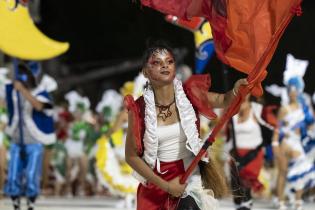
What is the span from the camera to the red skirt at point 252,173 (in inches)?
439

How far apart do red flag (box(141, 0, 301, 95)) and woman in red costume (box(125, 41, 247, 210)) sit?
0.31 meters

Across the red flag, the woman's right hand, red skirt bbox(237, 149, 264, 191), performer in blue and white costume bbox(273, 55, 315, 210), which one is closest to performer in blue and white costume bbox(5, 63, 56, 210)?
red skirt bbox(237, 149, 264, 191)

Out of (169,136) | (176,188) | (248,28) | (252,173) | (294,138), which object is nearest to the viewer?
(176,188)

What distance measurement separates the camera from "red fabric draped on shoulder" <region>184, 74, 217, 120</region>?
6613 millimetres

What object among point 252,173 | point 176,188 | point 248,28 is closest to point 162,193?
point 176,188

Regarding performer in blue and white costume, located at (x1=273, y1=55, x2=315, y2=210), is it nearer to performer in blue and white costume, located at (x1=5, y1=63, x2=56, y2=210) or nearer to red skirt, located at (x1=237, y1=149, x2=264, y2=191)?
red skirt, located at (x1=237, y1=149, x2=264, y2=191)

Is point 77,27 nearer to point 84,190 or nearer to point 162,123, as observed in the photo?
point 84,190

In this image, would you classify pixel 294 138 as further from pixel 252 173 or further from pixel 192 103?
pixel 192 103

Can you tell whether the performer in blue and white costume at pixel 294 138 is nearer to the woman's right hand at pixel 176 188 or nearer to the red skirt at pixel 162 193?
the red skirt at pixel 162 193

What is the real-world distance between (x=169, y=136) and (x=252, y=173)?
494 cm

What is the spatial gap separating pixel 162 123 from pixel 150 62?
449 mm

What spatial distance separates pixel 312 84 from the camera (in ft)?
58.7

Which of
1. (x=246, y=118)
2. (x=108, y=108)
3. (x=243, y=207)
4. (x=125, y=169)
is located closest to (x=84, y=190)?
(x=108, y=108)

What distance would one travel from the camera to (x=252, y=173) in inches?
448
